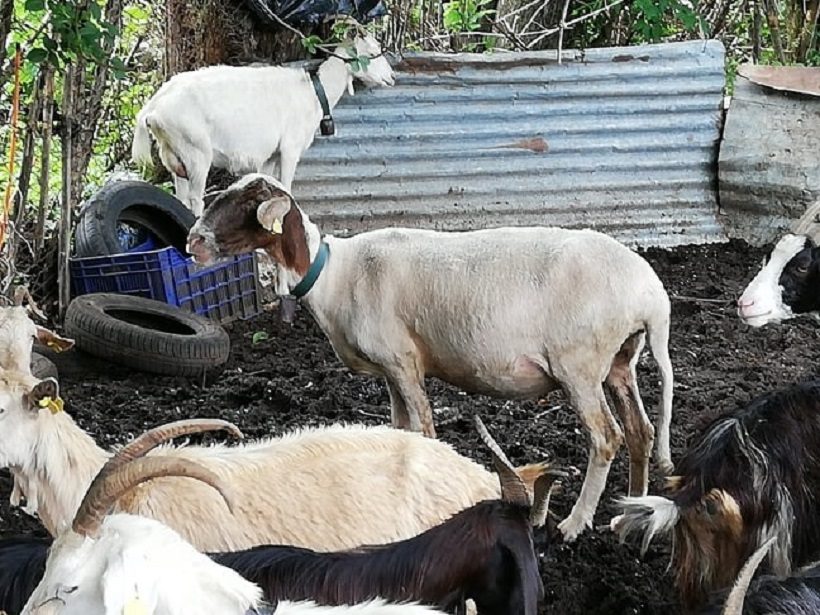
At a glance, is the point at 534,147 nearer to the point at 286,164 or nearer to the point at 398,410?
the point at 286,164

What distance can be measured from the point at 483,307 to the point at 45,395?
1.88 m

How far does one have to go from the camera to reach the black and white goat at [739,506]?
373 centimetres

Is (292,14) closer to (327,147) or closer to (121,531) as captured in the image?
(327,147)

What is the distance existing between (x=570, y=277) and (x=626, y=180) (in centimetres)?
479

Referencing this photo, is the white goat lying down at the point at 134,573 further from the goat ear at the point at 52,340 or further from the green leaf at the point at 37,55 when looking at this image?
the green leaf at the point at 37,55

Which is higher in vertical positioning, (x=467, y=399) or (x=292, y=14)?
(x=292, y=14)

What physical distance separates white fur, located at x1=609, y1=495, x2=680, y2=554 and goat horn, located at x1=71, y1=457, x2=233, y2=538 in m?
1.48

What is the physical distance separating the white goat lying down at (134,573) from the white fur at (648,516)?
47.7 inches

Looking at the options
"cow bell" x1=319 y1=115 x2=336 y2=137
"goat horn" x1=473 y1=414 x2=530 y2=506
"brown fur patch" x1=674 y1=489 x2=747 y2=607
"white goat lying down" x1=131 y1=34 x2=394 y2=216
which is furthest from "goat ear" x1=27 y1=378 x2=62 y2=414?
"cow bell" x1=319 y1=115 x2=336 y2=137

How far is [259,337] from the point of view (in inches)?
296

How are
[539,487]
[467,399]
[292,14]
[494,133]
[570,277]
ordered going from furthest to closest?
[494,133]
[292,14]
[467,399]
[570,277]
[539,487]

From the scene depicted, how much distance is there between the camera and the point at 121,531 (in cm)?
266

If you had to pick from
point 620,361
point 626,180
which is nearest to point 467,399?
point 620,361

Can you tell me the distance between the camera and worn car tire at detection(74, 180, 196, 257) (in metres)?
7.53
